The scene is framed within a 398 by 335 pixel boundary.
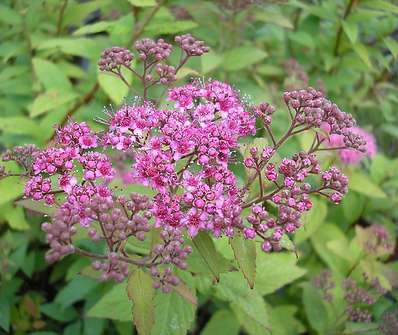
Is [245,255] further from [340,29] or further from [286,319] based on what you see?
[340,29]

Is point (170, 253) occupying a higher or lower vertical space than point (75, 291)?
higher

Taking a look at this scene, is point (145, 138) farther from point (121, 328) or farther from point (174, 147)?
point (121, 328)

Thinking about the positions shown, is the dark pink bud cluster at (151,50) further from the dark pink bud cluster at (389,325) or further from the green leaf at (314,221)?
the dark pink bud cluster at (389,325)

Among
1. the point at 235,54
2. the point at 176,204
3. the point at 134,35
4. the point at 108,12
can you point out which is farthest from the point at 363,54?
the point at 176,204

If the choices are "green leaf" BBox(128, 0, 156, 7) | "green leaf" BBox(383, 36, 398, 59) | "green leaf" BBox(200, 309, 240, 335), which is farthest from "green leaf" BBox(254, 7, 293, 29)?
"green leaf" BBox(200, 309, 240, 335)

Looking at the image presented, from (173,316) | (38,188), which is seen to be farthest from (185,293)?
(38,188)

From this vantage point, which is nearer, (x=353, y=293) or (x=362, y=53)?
(x=353, y=293)

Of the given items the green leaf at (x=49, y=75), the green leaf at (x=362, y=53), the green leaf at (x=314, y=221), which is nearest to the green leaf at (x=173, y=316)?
the green leaf at (x=314, y=221)
